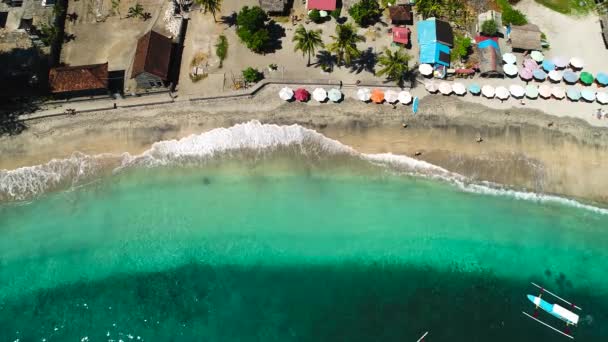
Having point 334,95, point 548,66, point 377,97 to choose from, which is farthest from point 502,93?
point 334,95

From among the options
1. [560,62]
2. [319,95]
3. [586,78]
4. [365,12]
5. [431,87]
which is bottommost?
[319,95]

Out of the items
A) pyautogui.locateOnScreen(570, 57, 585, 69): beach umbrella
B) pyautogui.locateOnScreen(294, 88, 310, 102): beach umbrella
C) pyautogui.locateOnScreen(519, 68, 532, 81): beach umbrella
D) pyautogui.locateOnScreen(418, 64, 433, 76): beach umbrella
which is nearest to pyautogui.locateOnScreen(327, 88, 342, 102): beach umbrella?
pyautogui.locateOnScreen(294, 88, 310, 102): beach umbrella

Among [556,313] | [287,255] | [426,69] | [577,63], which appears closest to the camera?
[556,313]

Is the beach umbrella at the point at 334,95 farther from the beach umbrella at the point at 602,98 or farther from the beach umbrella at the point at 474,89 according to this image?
the beach umbrella at the point at 602,98

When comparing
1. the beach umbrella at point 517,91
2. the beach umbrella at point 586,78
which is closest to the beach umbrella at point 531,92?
the beach umbrella at point 517,91

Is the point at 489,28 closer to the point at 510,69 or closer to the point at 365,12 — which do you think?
the point at 510,69

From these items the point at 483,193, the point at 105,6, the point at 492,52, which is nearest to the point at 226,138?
the point at 105,6

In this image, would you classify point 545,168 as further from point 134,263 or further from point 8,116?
point 8,116
